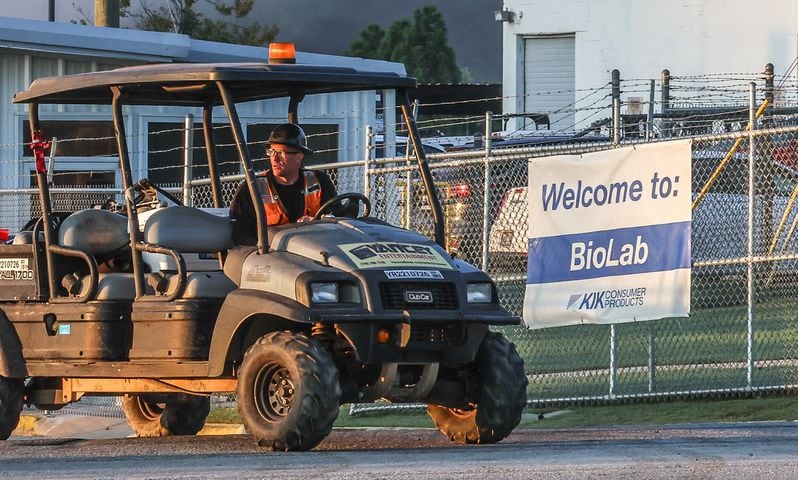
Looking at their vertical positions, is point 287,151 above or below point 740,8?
below

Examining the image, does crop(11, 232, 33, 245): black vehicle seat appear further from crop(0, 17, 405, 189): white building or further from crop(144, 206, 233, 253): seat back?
crop(0, 17, 405, 189): white building

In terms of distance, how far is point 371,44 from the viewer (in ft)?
244

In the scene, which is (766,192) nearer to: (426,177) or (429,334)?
(426,177)

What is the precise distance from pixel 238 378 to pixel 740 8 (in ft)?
114

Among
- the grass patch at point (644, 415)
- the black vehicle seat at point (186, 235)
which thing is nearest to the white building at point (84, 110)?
the grass patch at point (644, 415)

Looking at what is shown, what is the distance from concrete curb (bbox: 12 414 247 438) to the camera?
562 inches

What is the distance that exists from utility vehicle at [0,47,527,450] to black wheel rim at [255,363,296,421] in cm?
1

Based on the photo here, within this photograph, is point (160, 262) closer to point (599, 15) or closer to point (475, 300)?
point (475, 300)

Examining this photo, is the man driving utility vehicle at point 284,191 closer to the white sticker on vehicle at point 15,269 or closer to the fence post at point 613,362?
the white sticker on vehicle at point 15,269

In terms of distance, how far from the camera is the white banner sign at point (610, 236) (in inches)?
488

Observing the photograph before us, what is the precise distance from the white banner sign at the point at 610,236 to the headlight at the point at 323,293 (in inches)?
168

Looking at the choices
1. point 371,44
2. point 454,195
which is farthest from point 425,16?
point 454,195

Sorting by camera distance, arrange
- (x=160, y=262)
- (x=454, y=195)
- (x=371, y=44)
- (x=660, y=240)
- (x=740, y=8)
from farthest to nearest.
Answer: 1. (x=371, y=44)
2. (x=740, y=8)
3. (x=454, y=195)
4. (x=660, y=240)
5. (x=160, y=262)

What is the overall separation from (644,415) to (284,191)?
4290 mm
